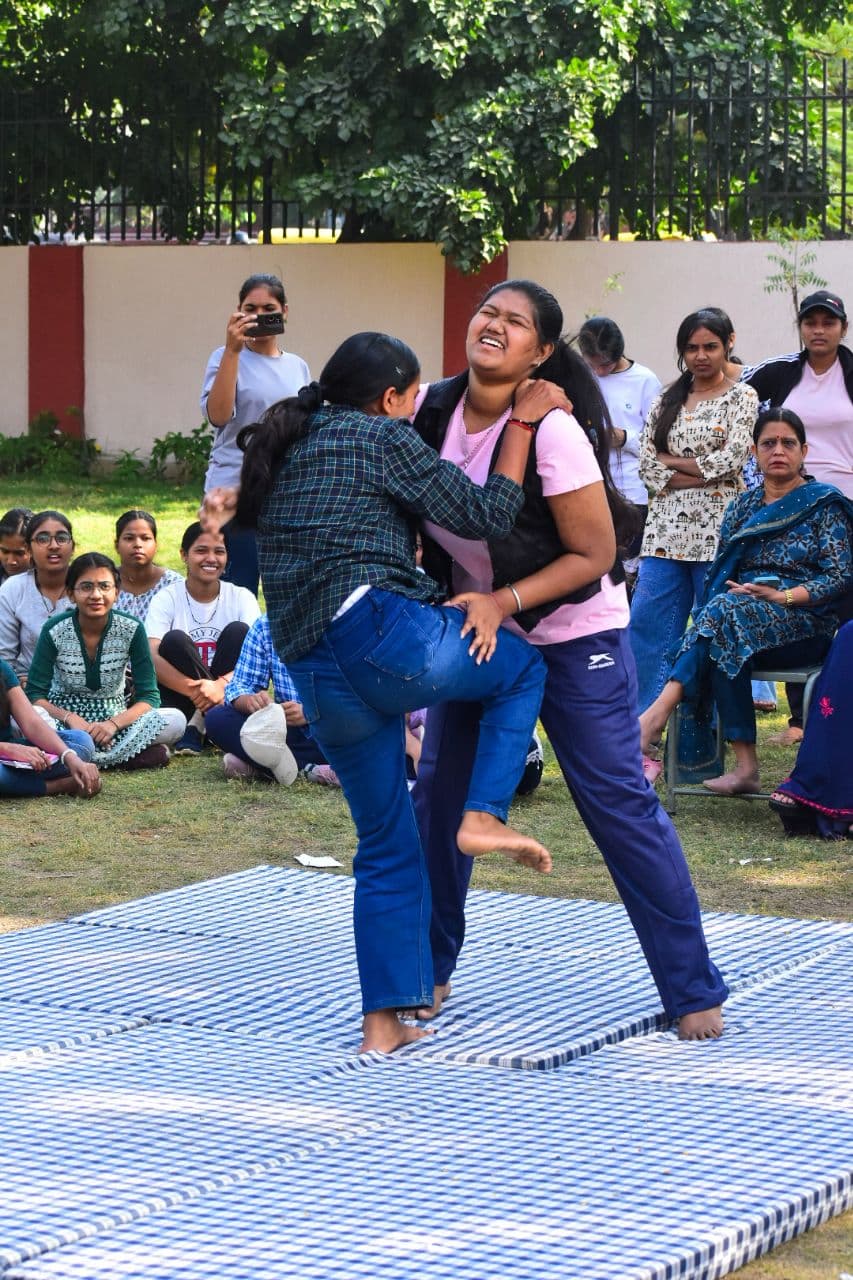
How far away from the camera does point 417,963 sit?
4.16 m

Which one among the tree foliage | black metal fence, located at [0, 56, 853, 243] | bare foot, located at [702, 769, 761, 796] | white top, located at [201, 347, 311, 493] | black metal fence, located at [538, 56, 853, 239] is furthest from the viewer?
black metal fence, located at [0, 56, 853, 243]

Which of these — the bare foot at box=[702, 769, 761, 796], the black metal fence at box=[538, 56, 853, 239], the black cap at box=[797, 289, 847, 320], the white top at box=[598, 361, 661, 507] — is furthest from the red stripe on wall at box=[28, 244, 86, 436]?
the bare foot at box=[702, 769, 761, 796]

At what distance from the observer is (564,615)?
13.7 ft

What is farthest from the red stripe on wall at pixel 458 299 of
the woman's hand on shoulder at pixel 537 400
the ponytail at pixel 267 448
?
the ponytail at pixel 267 448

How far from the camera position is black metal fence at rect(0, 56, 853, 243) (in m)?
14.9

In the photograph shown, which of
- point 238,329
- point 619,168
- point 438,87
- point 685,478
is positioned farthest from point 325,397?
point 619,168

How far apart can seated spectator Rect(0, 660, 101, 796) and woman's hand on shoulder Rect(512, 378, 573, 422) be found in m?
3.68

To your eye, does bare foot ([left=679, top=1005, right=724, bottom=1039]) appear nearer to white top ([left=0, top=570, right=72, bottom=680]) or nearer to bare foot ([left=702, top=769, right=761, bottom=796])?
bare foot ([left=702, top=769, right=761, bottom=796])

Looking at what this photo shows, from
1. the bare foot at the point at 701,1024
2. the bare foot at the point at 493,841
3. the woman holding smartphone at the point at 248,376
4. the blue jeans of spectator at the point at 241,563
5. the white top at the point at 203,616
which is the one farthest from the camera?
the blue jeans of spectator at the point at 241,563

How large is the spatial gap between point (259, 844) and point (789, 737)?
2646 millimetres

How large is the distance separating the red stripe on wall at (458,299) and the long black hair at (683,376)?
8252 millimetres

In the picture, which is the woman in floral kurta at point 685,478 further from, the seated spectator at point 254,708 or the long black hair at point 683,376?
the seated spectator at point 254,708

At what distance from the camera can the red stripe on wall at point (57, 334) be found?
17.3 metres

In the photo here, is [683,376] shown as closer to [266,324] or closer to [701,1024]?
[266,324]
